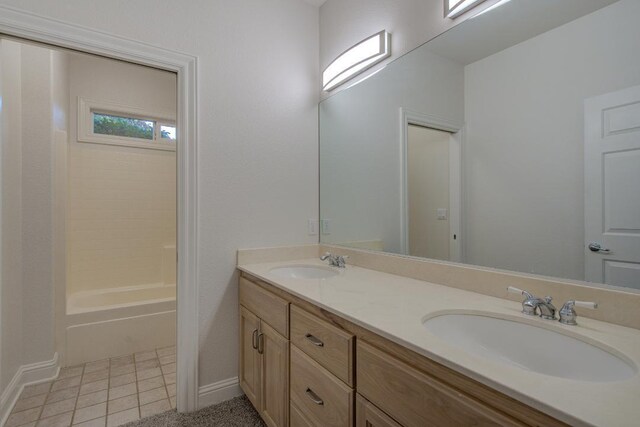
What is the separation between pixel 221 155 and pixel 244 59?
25.2 inches

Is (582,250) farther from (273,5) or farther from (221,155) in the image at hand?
(273,5)

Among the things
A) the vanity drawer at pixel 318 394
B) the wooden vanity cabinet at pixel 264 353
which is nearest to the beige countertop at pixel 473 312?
the wooden vanity cabinet at pixel 264 353

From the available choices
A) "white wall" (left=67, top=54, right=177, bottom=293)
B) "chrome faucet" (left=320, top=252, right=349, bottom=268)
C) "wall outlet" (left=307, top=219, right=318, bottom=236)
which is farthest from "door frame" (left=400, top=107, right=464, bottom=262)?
"white wall" (left=67, top=54, right=177, bottom=293)

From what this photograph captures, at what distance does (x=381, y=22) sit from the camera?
65.6 inches

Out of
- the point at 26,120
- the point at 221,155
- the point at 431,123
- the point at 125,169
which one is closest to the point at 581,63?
the point at 431,123

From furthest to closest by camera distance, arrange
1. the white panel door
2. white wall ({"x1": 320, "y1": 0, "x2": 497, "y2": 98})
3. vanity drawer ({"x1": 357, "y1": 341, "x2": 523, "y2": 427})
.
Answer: white wall ({"x1": 320, "y1": 0, "x2": 497, "y2": 98})
the white panel door
vanity drawer ({"x1": 357, "y1": 341, "x2": 523, "y2": 427})

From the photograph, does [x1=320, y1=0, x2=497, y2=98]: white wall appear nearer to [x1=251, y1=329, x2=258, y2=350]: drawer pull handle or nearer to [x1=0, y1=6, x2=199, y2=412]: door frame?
[x1=0, y1=6, x2=199, y2=412]: door frame

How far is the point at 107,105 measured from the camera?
2893 mm

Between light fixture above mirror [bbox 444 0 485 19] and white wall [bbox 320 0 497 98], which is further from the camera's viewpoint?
white wall [bbox 320 0 497 98]

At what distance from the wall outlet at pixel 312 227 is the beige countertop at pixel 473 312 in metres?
0.63

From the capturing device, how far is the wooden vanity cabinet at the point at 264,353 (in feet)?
4.27

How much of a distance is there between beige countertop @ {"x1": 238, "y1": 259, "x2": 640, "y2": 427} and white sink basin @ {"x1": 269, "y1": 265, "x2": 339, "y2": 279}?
0.22m

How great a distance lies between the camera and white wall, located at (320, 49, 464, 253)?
4.55 feet

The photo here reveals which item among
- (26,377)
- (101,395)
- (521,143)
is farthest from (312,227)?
(26,377)
